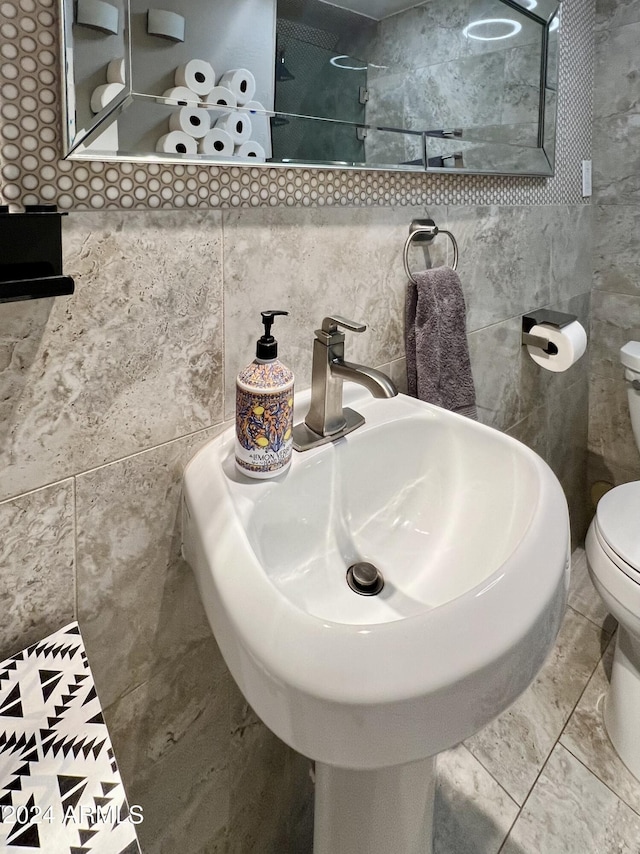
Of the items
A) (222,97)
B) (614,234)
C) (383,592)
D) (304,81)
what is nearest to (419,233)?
(304,81)

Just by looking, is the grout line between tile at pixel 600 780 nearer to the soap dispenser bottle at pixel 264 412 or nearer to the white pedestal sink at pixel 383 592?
the white pedestal sink at pixel 383 592

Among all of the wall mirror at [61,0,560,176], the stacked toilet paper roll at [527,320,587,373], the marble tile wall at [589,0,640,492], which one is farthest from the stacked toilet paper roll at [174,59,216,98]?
the marble tile wall at [589,0,640,492]

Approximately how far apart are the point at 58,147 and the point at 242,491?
1.47 ft

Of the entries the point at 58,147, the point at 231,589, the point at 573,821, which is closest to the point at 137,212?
the point at 58,147

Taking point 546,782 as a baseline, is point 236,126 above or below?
above

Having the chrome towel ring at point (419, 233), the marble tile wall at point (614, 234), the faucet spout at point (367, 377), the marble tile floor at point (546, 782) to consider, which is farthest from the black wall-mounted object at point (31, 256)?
the marble tile wall at point (614, 234)

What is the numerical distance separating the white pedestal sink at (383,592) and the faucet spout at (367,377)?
107mm

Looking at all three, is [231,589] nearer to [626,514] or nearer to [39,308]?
[39,308]

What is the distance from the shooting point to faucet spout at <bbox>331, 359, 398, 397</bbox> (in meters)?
0.78

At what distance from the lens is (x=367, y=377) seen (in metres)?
0.80

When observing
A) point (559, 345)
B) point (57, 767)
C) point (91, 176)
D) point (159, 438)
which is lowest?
point (57, 767)

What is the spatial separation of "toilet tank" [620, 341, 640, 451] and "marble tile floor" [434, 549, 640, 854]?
29.5 inches

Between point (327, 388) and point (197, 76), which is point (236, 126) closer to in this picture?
point (197, 76)

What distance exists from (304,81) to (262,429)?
53 cm
